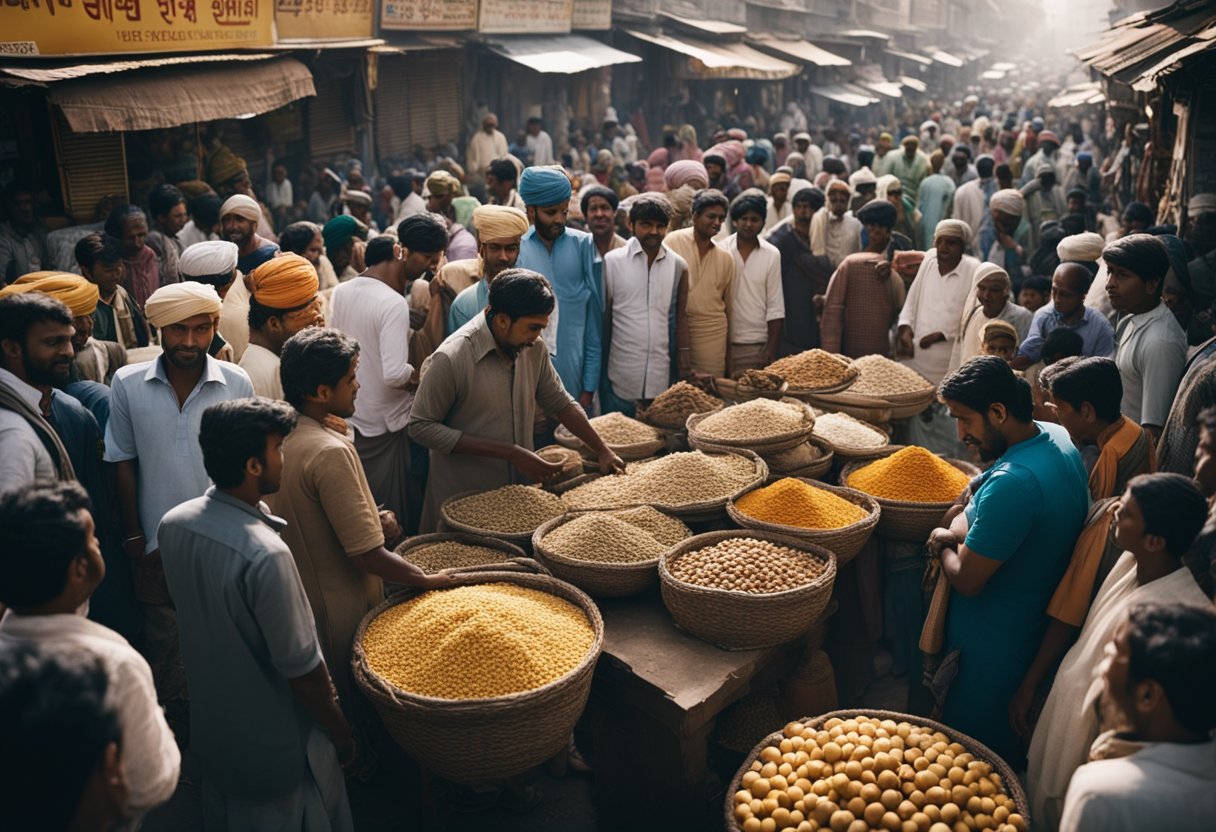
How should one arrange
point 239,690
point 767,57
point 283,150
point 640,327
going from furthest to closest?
point 767,57
point 283,150
point 640,327
point 239,690

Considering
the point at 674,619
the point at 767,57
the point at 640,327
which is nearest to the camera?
the point at 674,619

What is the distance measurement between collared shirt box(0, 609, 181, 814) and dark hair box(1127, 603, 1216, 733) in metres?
1.89

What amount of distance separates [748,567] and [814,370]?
7.27 ft

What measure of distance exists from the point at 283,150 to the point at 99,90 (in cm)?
506

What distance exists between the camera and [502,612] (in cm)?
290

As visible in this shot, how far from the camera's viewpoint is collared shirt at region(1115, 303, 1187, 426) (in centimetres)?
381

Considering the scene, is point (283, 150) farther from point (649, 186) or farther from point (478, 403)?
point (478, 403)

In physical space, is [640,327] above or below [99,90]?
below

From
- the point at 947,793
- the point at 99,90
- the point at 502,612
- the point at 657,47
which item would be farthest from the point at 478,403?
the point at 657,47

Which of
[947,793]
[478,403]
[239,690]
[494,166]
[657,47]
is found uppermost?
[657,47]

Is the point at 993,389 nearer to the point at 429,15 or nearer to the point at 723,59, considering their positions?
the point at 429,15

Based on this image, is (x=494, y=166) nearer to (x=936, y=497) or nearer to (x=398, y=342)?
(x=398, y=342)

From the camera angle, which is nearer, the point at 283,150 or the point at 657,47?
the point at 283,150

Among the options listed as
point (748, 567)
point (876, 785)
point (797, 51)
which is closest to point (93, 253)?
point (748, 567)
